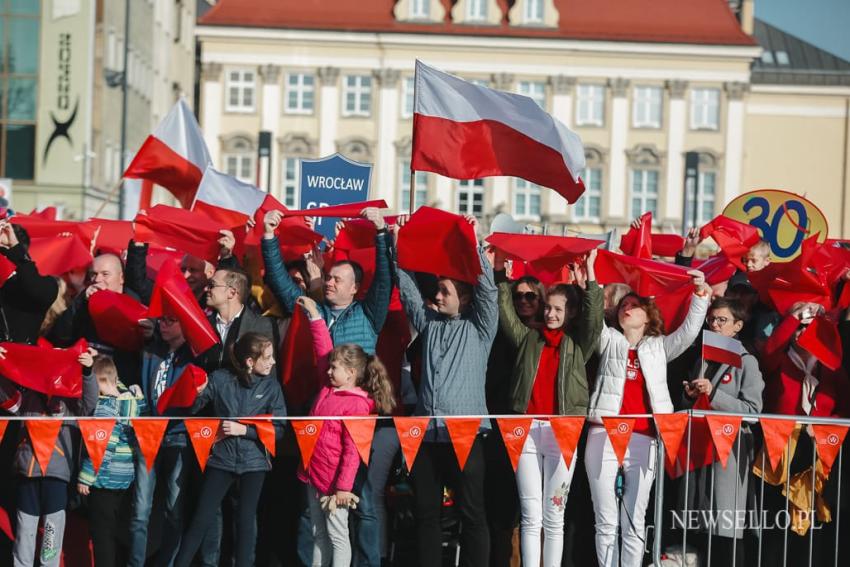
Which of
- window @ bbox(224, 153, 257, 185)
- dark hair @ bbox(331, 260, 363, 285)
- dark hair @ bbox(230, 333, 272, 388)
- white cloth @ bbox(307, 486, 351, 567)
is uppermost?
window @ bbox(224, 153, 257, 185)

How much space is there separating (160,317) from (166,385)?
43cm

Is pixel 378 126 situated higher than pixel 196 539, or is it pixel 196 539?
pixel 378 126

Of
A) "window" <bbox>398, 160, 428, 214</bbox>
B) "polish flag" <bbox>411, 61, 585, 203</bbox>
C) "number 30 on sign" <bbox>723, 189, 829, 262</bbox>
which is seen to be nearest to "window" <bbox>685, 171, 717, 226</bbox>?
"window" <bbox>398, 160, 428, 214</bbox>

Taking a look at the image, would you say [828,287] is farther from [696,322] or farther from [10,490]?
[10,490]

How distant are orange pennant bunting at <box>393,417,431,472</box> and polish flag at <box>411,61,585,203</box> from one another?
2.08m

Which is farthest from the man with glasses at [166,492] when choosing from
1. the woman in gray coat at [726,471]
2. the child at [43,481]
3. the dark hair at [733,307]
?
the dark hair at [733,307]

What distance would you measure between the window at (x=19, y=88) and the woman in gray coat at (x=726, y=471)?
40.7m

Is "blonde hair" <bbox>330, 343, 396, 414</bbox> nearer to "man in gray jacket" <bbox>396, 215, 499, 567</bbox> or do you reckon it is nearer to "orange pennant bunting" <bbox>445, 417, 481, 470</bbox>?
"man in gray jacket" <bbox>396, 215, 499, 567</bbox>

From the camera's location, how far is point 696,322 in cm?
884

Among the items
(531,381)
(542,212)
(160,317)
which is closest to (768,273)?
(531,381)

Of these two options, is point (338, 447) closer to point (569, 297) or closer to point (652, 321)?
point (569, 297)

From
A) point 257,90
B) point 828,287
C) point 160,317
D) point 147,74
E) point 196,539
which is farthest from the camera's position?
point 257,90

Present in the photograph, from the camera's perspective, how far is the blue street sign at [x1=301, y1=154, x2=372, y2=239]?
12984 mm

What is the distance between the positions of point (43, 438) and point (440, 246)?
254 centimetres
